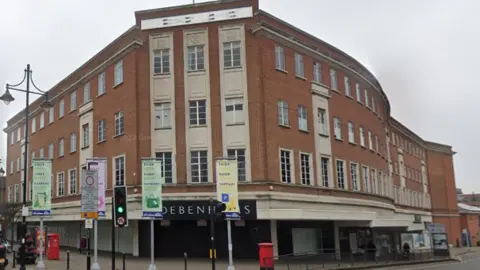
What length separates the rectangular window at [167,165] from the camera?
3247 centimetres

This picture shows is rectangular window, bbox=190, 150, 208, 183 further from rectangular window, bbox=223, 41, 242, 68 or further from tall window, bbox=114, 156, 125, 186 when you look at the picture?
rectangular window, bbox=223, 41, 242, 68

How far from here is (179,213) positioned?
3122 cm

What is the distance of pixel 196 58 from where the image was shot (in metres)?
33.6

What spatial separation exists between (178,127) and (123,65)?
6.31 m

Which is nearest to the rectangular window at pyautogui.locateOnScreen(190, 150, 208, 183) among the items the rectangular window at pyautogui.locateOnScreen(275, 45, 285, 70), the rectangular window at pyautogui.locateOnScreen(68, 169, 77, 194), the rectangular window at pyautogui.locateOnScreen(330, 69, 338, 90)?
the rectangular window at pyautogui.locateOnScreen(275, 45, 285, 70)

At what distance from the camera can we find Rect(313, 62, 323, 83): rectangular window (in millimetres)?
37781

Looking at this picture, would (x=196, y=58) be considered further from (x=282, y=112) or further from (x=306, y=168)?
(x=306, y=168)

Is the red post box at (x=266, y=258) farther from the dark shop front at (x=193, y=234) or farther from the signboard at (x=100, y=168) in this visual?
the signboard at (x=100, y=168)

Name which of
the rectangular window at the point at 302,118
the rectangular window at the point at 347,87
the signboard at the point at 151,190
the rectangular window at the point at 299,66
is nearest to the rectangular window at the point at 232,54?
the rectangular window at the point at 299,66

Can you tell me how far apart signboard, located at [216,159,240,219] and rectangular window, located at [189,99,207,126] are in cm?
765

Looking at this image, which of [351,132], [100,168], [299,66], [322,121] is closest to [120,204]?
[100,168]

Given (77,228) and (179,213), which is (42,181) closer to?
(179,213)

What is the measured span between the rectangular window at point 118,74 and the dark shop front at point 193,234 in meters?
9.64

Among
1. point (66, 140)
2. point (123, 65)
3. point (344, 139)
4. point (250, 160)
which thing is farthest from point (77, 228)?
point (344, 139)
